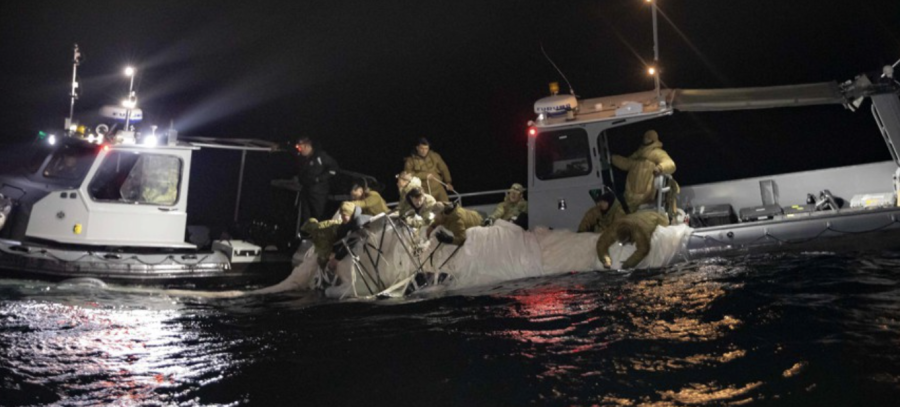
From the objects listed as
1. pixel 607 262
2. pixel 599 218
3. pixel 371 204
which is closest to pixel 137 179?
pixel 371 204

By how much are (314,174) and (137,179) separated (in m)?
2.84

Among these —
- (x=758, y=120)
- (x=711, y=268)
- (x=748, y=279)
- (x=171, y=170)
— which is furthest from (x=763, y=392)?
(x=758, y=120)

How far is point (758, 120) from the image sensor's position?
4506 centimetres

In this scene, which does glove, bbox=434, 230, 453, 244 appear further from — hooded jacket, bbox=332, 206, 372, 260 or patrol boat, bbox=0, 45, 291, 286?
patrol boat, bbox=0, 45, 291, 286

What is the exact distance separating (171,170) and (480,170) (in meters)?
27.4

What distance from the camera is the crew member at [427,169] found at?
11.2 meters

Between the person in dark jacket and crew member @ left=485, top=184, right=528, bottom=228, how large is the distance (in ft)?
10.1

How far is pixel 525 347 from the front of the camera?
4.86 metres

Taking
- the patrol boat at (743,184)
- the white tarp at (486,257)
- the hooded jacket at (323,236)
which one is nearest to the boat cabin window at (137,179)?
the hooded jacket at (323,236)

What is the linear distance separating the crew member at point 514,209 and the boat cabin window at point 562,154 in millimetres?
668

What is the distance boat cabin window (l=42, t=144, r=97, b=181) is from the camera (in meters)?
11.0

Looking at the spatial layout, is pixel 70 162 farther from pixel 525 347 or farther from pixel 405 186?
pixel 525 347

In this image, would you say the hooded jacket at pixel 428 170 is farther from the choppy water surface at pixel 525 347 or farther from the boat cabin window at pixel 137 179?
the boat cabin window at pixel 137 179

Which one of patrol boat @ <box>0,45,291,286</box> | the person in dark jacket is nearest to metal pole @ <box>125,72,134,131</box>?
patrol boat @ <box>0,45,291,286</box>
